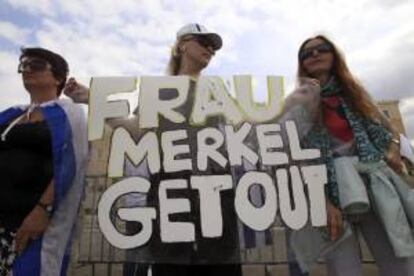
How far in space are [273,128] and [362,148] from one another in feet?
1.53

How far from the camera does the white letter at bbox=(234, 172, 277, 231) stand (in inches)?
103

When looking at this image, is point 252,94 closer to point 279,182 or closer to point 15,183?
point 279,182

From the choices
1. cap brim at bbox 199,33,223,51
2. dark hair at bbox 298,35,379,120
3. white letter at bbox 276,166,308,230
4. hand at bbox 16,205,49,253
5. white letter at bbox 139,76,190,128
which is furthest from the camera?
cap brim at bbox 199,33,223,51

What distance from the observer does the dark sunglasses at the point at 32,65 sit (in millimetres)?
2832

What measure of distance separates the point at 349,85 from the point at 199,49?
851 millimetres

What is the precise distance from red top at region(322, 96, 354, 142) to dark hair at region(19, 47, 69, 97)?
1.43 metres

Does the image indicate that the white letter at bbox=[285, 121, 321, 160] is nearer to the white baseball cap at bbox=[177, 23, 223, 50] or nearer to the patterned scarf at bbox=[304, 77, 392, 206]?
the patterned scarf at bbox=[304, 77, 392, 206]

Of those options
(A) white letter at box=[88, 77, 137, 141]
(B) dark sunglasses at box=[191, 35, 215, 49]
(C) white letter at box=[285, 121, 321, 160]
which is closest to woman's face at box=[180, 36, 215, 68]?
(B) dark sunglasses at box=[191, 35, 215, 49]

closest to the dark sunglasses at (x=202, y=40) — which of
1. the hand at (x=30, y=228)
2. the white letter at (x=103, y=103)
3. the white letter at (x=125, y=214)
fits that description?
the white letter at (x=103, y=103)

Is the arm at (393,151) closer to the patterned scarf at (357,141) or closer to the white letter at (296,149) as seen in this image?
the patterned scarf at (357,141)

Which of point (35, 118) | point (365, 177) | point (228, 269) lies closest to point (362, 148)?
point (365, 177)

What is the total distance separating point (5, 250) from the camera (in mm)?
2527

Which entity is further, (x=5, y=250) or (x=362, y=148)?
(x=362, y=148)

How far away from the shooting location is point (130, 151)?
268cm
